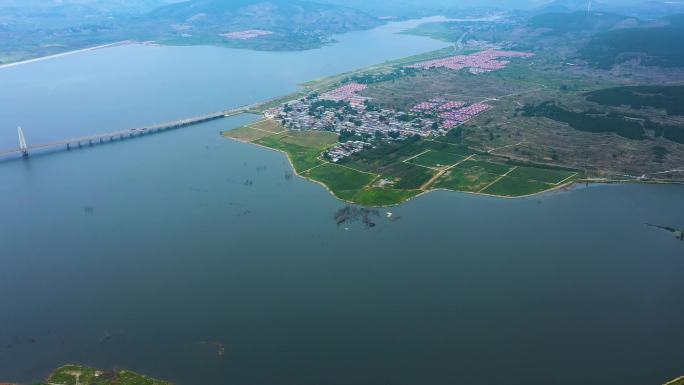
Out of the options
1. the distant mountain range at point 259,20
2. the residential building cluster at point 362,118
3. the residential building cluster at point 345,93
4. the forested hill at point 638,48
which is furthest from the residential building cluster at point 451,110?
the distant mountain range at point 259,20

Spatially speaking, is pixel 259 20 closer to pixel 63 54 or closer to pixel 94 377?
pixel 63 54

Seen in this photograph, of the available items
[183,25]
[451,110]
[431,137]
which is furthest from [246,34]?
[431,137]

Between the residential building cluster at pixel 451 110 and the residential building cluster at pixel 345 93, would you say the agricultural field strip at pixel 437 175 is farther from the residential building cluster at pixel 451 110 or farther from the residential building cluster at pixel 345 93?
the residential building cluster at pixel 345 93

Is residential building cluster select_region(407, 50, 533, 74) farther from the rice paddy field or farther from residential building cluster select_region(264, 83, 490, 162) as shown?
the rice paddy field

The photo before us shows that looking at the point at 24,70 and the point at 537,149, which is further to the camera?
the point at 24,70

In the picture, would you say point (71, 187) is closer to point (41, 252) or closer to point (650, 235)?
point (41, 252)

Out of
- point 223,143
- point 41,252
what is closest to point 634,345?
point 41,252
